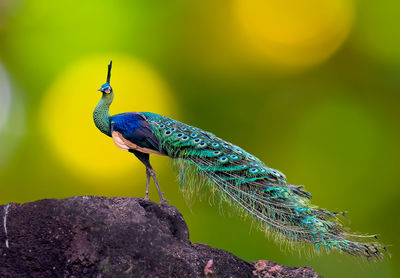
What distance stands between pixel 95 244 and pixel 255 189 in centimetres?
175

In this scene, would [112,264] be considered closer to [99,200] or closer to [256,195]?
[99,200]

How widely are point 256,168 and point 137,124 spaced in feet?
4.73

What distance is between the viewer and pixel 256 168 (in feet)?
15.7

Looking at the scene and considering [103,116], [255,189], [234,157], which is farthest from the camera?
[103,116]

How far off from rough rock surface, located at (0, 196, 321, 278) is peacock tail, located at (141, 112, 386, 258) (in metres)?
0.66

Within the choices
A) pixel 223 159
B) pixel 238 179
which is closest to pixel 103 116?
pixel 223 159

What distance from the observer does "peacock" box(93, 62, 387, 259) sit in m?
4.48

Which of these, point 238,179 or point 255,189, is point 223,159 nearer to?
point 238,179

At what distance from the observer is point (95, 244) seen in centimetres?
394

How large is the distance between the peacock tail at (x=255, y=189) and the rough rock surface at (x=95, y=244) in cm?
66

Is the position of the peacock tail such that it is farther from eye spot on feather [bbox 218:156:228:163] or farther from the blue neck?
the blue neck

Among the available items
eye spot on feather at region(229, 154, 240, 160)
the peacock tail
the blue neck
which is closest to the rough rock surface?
the peacock tail

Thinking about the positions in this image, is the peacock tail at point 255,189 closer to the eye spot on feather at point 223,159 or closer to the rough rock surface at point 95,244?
the eye spot on feather at point 223,159

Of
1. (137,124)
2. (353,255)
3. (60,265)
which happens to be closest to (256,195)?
(353,255)
